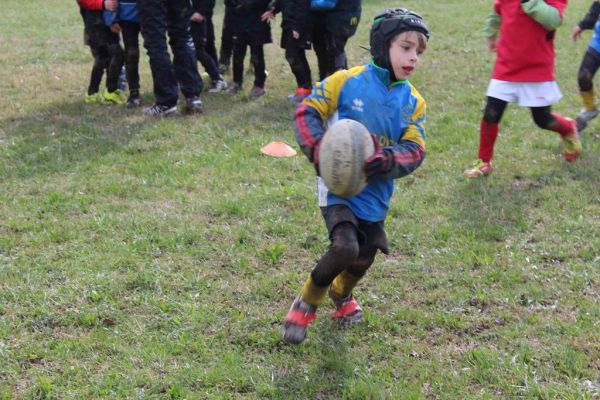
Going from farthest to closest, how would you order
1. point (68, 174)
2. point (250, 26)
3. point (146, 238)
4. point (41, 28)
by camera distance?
point (41, 28) → point (250, 26) → point (68, 174) → point (146, 238)

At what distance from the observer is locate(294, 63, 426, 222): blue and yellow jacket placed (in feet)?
13.4

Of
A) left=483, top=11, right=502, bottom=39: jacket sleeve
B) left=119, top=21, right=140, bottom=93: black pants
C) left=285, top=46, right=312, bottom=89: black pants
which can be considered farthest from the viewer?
left=285, top=46, right=312, bottom=89: black pants

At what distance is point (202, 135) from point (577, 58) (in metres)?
6.03

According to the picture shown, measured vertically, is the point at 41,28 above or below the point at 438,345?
below

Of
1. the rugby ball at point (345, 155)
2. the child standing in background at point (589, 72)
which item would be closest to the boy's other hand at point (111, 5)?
the child standing in background at point (589, 72)

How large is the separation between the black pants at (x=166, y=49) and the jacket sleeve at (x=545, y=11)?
3.83 meters

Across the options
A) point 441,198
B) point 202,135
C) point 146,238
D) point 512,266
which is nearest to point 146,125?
point 202,135

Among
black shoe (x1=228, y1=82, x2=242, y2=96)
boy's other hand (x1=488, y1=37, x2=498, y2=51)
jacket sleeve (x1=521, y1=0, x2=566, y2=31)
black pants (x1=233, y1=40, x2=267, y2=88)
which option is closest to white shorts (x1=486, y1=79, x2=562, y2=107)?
boy's other hand (x1=488, y1=37, x2=498, y2=51)

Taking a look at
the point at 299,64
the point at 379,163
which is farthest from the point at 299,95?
the point at 379,163

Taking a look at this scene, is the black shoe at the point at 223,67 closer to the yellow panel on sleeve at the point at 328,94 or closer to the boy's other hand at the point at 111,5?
the boy's other hand at the point at 111,5

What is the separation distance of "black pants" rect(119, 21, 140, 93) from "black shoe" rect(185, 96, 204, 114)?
2.62ft

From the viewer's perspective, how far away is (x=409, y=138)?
163 inches

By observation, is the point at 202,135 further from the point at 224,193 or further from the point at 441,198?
the point at 441,198

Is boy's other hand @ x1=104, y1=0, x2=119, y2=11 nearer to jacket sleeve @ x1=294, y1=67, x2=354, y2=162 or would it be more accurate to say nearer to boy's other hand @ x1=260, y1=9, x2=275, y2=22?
boy's other hand @ x1=260, y1=9, x2=275, y2=22
